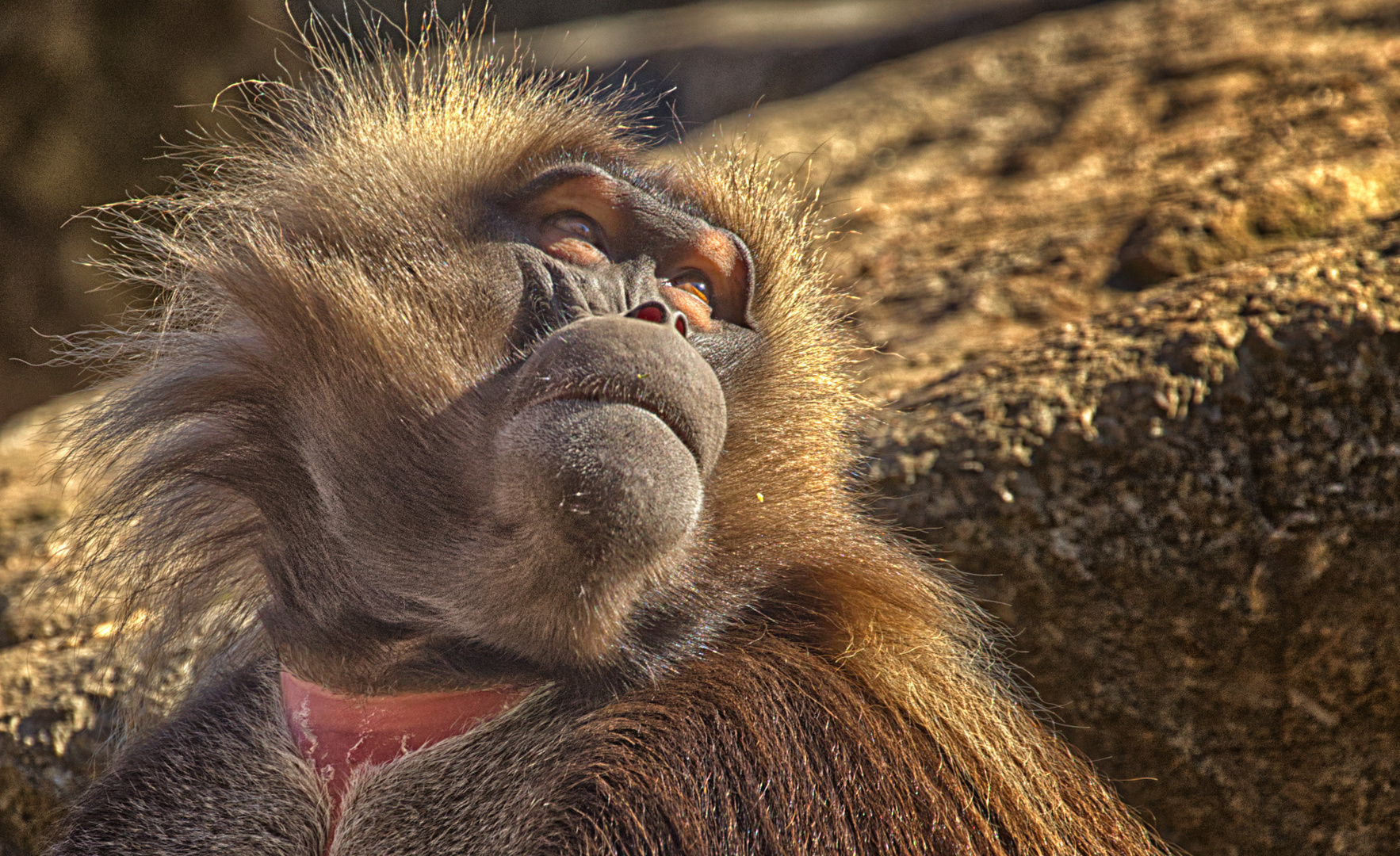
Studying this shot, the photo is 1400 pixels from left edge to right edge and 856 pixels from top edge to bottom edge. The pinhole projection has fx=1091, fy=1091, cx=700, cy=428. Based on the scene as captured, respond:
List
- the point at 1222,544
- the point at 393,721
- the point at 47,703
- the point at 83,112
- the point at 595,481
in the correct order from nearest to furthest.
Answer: the point at 595,481, the point at 393,721, the point at 1222,544, the point at 47,703, the point at 83,112

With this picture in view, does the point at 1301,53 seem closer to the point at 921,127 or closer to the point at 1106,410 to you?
the point at 921,127

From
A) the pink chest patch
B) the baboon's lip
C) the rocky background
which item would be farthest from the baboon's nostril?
the rocky background

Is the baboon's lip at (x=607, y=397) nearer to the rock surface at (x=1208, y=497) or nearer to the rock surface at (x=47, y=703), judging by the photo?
the rock surface at (x=1208, y=497)

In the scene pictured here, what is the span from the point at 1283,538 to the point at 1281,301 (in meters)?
0.50

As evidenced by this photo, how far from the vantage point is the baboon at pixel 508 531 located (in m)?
1.53

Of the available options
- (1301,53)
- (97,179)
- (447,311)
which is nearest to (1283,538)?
(447,311)

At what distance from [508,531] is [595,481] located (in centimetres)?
19

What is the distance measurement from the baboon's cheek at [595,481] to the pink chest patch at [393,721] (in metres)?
0.40

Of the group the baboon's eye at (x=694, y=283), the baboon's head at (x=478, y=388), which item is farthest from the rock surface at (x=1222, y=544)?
the baboon's eye at (x=694, y=283)

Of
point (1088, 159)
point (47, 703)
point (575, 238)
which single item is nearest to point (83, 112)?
point (47, 703)

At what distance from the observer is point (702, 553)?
1.75 m

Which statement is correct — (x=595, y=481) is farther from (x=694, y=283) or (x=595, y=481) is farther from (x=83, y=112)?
(x=83, y=112)

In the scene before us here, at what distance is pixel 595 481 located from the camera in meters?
1.41

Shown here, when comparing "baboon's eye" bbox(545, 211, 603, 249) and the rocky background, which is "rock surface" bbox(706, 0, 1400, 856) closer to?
the rocky background
